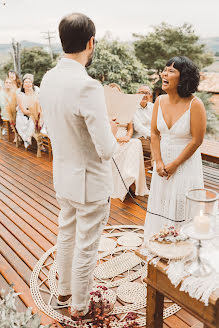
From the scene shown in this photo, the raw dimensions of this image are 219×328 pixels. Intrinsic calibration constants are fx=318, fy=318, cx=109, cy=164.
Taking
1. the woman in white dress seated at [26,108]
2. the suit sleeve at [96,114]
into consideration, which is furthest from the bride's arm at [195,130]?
the woman in white dress seated at [26,108]

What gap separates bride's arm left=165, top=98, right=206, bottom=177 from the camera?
6.68ft

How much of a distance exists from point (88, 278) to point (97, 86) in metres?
1.05

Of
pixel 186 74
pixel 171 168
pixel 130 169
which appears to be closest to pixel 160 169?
pixel 171 168

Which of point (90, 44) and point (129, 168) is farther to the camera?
point (129, 168)

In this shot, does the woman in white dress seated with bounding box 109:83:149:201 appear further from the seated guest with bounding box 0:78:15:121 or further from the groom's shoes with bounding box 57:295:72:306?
the seated guest with bounding box 0:78:15:121

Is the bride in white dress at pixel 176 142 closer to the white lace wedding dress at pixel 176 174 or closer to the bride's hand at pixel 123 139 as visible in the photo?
the white lace wedding dress at pixel 176 174

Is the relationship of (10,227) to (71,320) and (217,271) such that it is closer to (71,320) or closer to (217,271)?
(71,320)

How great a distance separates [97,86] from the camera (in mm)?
1357

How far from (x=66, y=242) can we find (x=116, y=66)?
8.68 m

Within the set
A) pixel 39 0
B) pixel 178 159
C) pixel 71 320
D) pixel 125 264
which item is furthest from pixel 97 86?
pixel 39 0

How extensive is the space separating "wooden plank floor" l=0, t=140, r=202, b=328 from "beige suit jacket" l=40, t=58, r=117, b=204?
874 mm

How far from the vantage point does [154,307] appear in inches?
56.3

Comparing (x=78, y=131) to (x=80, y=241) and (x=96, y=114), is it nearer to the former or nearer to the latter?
(x=96, y=114)

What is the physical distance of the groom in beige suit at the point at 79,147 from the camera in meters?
1.36
